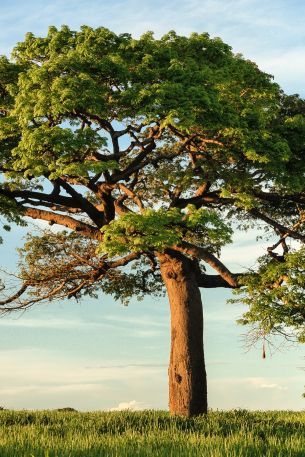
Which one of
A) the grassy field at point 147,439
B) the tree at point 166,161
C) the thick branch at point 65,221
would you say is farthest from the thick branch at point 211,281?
the grassy field at point 147,439

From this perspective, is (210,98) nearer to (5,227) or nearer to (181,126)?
(181,126)

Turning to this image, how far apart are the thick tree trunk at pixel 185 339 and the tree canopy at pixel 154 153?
0.74 metres

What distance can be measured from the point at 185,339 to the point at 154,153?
6.73m

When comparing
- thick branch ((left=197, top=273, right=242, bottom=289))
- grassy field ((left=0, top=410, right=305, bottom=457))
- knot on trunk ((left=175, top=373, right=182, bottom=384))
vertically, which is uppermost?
thick branch ((left=197, top=273, right=242, bottom=289))

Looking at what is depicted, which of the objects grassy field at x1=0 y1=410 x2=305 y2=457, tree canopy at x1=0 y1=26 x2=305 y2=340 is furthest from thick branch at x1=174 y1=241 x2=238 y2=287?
grassy field at x1=0 y1=410 x2=305 y2=457

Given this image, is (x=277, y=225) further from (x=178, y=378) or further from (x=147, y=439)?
(x=147, y=439)

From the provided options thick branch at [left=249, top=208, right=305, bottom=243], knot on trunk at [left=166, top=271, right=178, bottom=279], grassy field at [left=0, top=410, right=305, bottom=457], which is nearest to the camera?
grassy field at [left=0, top=410, right=305, bottom=457]

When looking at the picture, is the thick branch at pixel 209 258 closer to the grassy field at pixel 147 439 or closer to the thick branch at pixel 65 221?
the thick branch at pixel 65 221

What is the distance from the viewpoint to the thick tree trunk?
21062 millimetres

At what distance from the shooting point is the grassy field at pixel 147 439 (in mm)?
11219

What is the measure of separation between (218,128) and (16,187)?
26.4 ft

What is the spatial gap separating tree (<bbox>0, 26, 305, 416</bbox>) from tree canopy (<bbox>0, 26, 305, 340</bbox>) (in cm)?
→ 5

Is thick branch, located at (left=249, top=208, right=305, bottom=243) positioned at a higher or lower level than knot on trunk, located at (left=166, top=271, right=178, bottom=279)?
higher

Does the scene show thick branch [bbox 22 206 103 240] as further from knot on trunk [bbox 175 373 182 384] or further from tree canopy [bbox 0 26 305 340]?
knot on trunk [bbox 175 373 182 384]
